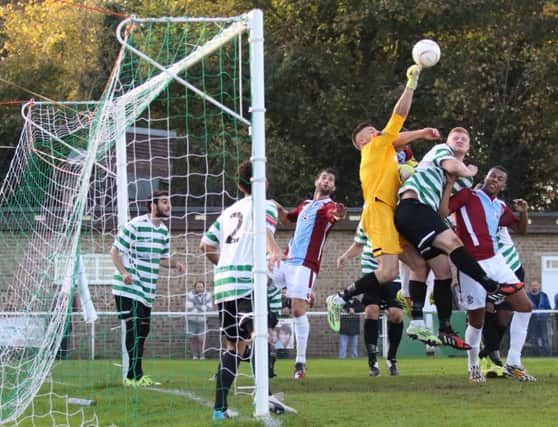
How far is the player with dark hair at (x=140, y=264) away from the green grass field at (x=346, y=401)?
0.66 m

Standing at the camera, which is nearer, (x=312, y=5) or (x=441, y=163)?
(x=441, y=163)

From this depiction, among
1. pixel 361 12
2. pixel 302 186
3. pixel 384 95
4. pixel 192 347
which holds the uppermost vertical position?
pixel 361 12

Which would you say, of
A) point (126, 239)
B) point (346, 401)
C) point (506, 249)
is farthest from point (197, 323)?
point (346, 401)

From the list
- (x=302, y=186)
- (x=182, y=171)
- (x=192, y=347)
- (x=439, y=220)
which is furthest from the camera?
(x=302, y=186)

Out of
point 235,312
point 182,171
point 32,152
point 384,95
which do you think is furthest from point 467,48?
point 235,312

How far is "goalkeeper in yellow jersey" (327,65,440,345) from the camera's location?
11406 millimetres

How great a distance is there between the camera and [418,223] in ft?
37.0

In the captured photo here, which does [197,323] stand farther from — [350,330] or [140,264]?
[140,264]

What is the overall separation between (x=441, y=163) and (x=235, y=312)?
10.1 feet

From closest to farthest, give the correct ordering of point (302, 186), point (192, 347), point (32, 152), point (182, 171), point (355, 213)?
point (32, 152) → point (192, 347) → point (355, 213) → point (182, 171) → point (302, 186)

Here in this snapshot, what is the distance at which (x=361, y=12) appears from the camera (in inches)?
1431

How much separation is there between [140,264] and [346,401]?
3.76 metres

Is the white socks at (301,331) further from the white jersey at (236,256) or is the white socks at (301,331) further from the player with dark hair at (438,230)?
the white jersey at (236,256)

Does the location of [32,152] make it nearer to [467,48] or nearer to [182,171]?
[182,171]
